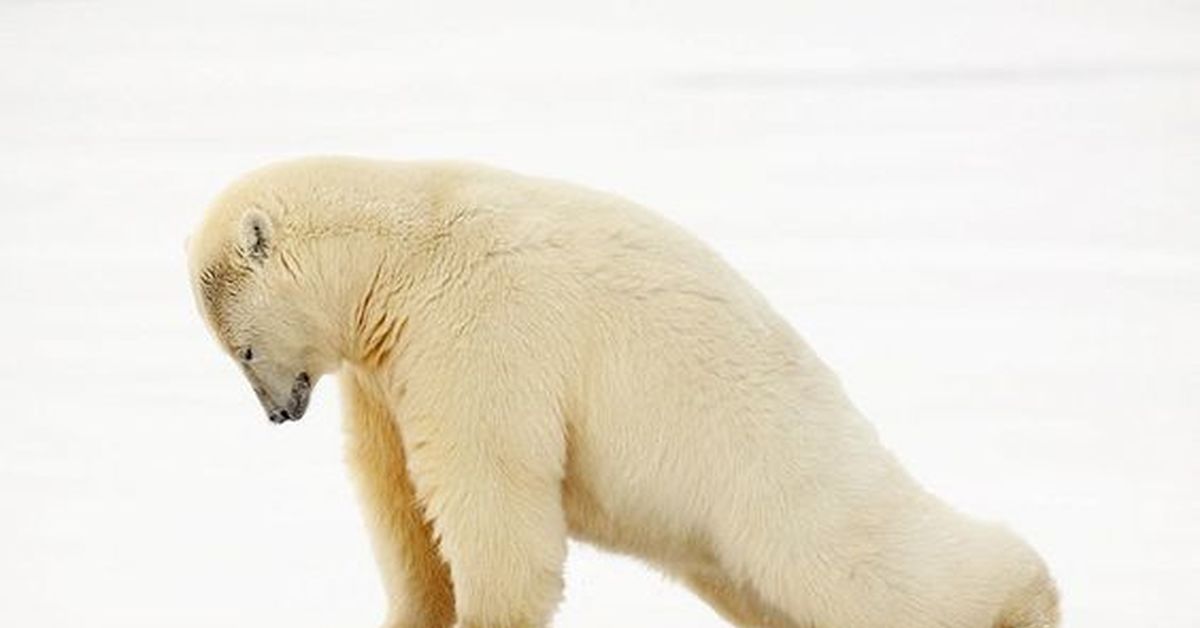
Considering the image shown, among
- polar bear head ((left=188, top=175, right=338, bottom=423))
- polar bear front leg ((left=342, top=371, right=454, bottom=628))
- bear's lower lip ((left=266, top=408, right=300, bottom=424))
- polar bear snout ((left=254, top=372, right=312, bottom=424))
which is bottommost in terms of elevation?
polar bear front leg ((left=342, top=371, right=454, bottom=628))

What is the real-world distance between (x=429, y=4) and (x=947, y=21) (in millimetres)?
2262

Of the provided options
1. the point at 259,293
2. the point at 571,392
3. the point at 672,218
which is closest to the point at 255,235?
the point at 259,293

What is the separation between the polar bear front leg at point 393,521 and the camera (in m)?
3.25

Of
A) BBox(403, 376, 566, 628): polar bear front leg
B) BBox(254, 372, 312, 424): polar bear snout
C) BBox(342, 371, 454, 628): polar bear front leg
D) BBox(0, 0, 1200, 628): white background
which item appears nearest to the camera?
BBox(403, 376, 566, 628): polar bear front leg

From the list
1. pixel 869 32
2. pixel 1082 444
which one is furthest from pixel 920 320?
pixel 869 32

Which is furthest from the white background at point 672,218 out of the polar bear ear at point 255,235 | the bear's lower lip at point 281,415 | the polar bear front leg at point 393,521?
the polar bear ear at point 255,235

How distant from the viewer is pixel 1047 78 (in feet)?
28.9

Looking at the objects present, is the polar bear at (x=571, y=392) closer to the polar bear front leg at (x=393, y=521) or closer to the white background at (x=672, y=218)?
the polar bear front leg at (x=393, y=521)

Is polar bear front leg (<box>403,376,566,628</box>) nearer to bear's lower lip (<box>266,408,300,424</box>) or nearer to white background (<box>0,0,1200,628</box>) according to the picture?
bear's lower lip (<box>266,408,300,424</box>)

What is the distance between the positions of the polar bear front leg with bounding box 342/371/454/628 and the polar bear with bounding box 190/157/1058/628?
10 centimetres

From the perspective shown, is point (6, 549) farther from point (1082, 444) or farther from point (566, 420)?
point (1082, 444)

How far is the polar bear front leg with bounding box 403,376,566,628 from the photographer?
9.87 feet

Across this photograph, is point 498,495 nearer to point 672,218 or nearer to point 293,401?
point 293,401

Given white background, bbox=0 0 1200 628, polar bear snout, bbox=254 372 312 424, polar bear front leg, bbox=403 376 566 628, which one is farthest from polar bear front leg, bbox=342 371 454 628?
white background, bbox=0 0 1200 628
